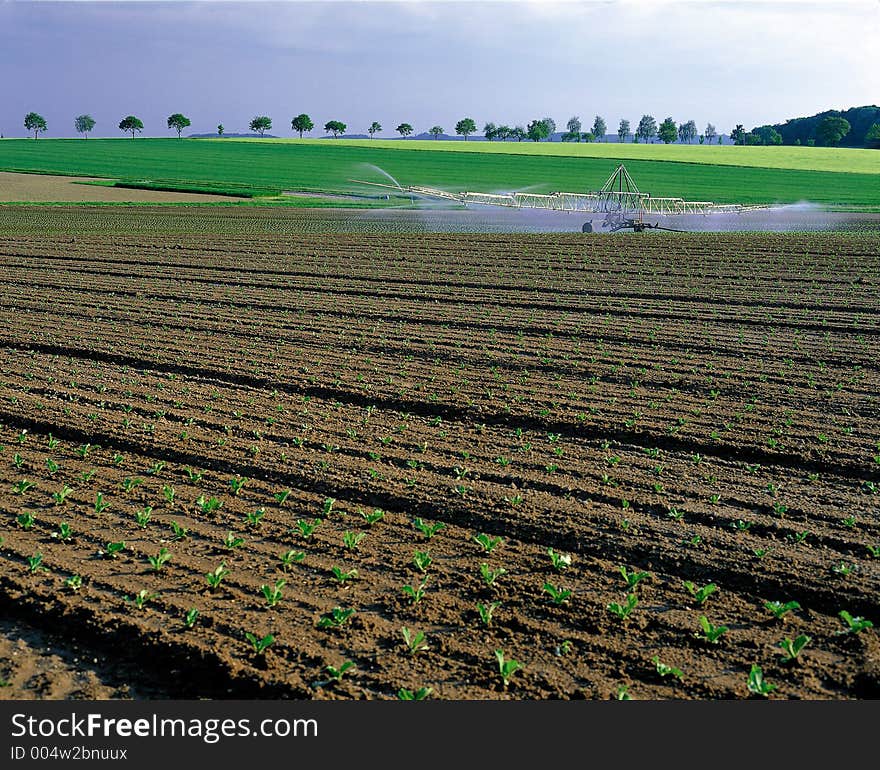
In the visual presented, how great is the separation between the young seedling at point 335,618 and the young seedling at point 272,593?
1.11 ft

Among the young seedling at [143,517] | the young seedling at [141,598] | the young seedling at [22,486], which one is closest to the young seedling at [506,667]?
the young seedling at [141,598]

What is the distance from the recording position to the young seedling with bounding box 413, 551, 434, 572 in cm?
547

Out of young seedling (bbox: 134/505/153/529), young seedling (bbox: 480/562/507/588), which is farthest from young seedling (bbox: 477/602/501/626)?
young seedling (bbox: 134/505/153/529)

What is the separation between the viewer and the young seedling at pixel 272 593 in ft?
16.4

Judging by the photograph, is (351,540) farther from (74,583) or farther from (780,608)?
(780,608)

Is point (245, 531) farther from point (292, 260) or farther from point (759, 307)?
point (292, 260)

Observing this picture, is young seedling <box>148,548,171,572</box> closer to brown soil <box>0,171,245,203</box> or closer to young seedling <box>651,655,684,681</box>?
young seedling <box>651,655,684,681</box>

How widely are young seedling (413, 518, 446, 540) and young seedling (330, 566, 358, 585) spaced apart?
739mm

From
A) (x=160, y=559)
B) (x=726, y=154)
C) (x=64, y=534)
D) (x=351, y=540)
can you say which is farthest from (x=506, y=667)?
(x=726, y=154)

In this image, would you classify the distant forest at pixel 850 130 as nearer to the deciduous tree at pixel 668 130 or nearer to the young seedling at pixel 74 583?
the deciduous tree at pixel 668 130

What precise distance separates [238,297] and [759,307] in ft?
31.0

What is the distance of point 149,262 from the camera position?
2008 centimetres

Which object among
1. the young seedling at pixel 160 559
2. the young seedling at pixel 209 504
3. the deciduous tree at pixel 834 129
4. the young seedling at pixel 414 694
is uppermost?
the deciduous tree at pixel 834 129

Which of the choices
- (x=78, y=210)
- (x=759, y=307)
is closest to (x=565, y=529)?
(x=759, y=307)
